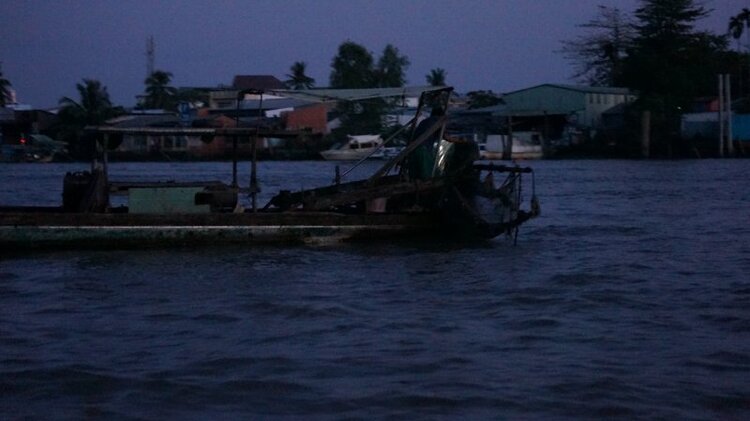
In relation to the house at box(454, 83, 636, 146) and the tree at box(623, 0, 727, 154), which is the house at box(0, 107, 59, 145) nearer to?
the house at box(454, 83, 636, 146)

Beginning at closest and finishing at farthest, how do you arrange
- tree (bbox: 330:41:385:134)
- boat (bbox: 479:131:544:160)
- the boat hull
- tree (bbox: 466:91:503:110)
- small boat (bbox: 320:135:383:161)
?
1. the boat hull
2. boat (bbox: 479:131:544:160)
3. small boat (bbox: 320:135:383:161)
4. tree (bbox: 330:41:385:134)
5. tree (bbox: 466:91:503:110)

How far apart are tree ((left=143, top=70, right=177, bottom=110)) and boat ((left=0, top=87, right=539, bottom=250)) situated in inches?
2263

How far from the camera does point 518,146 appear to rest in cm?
5459

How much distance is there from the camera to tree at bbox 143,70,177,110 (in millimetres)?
71438

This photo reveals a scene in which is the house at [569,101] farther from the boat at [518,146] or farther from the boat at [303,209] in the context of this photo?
the boat at [303,209]

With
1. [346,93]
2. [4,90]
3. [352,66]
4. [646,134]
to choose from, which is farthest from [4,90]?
[346,93]

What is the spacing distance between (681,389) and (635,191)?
2202 centimetres

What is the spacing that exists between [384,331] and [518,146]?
151ft

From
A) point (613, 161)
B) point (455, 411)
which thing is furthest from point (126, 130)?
point (613, 161)

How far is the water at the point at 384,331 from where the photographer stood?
7.11 m

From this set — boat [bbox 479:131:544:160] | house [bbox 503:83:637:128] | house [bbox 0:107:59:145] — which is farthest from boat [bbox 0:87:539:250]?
house [bbox 0:107:59:145]

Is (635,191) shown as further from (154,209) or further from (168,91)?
(168,91)

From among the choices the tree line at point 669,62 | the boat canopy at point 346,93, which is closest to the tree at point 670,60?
the tree line at point 669,62

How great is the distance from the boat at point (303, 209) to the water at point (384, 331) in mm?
263
